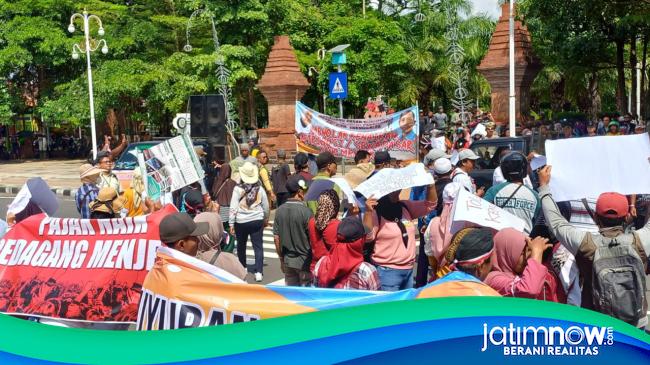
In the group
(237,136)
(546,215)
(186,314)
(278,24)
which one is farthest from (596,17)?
(186,314)

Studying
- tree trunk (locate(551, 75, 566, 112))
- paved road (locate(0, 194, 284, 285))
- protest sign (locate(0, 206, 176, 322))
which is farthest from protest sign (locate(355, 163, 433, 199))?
tree trunk (locate(551, 75, 566, 112))

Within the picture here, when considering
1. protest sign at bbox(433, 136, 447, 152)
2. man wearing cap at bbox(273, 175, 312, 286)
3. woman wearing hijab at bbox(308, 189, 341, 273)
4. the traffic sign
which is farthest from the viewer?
the traffic sign

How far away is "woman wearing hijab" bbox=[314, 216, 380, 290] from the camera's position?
5188mm

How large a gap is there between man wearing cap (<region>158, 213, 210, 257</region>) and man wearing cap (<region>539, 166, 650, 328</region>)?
217 cm

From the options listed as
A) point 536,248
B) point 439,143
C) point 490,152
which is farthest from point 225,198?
point 439,143

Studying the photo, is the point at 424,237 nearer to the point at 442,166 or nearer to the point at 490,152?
the point at 442,166

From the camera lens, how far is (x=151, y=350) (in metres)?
3.24

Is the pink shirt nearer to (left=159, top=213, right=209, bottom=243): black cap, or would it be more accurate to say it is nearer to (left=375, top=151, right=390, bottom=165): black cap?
(left=375, top=151, right=390, bottom=165): black cap

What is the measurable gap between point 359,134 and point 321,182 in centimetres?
761

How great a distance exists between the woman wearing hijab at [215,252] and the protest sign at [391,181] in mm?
1169

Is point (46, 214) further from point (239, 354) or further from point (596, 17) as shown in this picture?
point (596, 17)

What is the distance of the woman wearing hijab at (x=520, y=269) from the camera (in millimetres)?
3963

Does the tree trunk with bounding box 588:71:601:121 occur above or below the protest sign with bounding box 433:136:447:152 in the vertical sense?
above

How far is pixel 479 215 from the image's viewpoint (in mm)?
4836
